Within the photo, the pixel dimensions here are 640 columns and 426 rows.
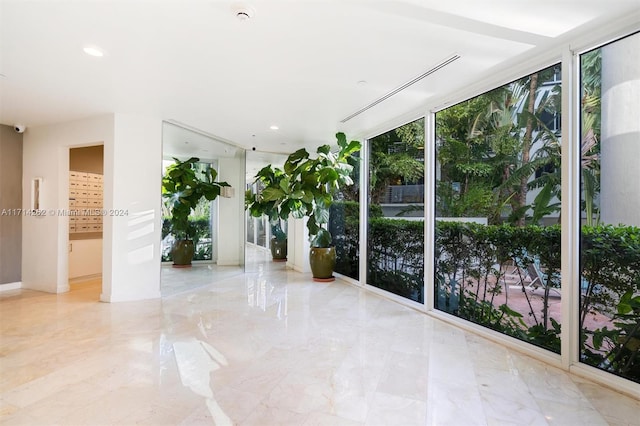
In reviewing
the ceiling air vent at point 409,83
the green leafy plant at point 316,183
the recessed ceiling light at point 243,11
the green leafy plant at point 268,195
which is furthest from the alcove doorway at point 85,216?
the recessed ceiling light at point 243,11

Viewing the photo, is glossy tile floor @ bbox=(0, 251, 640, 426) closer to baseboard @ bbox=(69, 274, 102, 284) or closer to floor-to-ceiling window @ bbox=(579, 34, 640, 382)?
floor-to-ceiling window @ bbox=(579, 34, 640, 382)

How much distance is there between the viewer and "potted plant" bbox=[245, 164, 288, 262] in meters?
6.09

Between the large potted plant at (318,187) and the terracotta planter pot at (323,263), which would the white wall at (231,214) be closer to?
the large potted plant at (318,187)

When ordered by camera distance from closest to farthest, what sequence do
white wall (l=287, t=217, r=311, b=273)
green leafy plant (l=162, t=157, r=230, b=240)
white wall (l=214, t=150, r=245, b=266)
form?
green leafy plant (l=162, t=157, r=230, b=240) < white wall (l=214, t=150, r=245, b=266) < white wall (l=287, t=217, r=311, b=273)

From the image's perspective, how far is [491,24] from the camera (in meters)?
2.51

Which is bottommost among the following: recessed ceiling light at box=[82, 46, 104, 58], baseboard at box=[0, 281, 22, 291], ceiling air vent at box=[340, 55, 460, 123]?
baseboard at box=[0, 281, 22, 291]

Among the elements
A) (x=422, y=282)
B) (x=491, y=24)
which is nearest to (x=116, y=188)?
(x=422, y=282)

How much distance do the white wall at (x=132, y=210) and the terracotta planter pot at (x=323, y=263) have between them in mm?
2781

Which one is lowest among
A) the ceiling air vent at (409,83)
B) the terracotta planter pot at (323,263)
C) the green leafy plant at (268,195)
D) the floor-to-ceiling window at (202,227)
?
the terracotta planter pot at (323,263)

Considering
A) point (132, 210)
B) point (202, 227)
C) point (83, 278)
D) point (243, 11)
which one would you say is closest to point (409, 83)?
point (243, 11)

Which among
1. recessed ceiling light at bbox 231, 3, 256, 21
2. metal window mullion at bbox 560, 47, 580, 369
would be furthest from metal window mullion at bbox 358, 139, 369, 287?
recessed ceiling light at bbox 231, 3, 256, 21

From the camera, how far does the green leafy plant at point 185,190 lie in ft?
18.6

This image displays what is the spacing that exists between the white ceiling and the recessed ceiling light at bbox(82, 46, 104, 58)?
0.05m

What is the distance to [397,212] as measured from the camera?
4.99m
